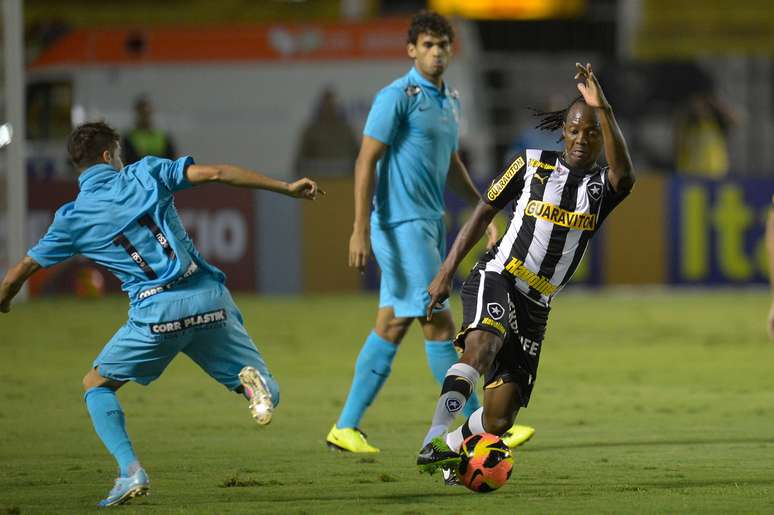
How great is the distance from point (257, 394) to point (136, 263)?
2.63 feet

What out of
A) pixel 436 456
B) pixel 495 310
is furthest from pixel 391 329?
pixel 436 456

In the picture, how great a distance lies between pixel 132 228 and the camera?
6543 millimetres

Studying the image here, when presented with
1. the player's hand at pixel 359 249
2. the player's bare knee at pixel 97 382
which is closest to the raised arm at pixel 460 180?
the player's hand at pixel 359 249

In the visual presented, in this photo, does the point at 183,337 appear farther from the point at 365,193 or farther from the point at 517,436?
the point at 517,436

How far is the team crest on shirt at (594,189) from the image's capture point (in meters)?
6.78

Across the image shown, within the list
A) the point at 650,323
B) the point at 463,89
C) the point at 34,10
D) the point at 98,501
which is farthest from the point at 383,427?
the point at 34,10

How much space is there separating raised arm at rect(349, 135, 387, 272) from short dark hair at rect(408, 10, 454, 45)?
0.65 metres

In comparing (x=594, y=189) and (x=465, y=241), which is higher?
(x=594, y=189)

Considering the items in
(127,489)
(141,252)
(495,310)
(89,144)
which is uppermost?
(89,144)

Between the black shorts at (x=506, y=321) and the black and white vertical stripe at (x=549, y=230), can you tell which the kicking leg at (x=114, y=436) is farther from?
the black and white vertical stripe at (x=549, y=230)

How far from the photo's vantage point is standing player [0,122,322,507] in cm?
650

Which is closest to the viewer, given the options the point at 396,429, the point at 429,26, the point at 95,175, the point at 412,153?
the point at 95,175

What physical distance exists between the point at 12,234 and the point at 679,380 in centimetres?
856

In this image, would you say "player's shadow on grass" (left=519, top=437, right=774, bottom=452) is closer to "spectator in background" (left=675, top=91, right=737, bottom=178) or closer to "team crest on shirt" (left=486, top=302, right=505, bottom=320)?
"team crest on shirt" (left=486, top=302, right=505, bottom=320)
